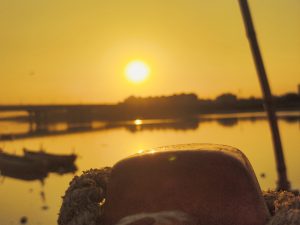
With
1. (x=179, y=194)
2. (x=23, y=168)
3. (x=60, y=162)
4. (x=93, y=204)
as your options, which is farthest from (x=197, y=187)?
(x=60, y=162)

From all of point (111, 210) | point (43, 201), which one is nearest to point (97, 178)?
point (111, 210)

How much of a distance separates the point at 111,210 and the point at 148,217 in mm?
567

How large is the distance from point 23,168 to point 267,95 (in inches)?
2535

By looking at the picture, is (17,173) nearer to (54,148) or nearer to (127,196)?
(54,148)

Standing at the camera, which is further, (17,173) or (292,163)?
(17,173)

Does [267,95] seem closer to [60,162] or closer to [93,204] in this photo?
[93,204]

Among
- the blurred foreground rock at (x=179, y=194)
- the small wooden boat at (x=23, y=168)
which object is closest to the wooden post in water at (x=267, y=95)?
the blurred foreground rock at (x=179, y=194)

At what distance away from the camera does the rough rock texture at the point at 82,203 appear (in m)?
3.71

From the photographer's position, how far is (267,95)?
4660 mm

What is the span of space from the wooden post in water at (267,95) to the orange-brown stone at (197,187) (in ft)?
3.95

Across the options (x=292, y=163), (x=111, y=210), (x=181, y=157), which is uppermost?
(x=181, y=157)

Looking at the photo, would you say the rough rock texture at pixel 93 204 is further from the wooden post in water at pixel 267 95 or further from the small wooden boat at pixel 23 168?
the small wooden boat at pixel 23 168

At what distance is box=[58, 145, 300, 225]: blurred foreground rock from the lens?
11.1 ft

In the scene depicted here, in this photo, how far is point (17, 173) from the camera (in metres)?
67.7
